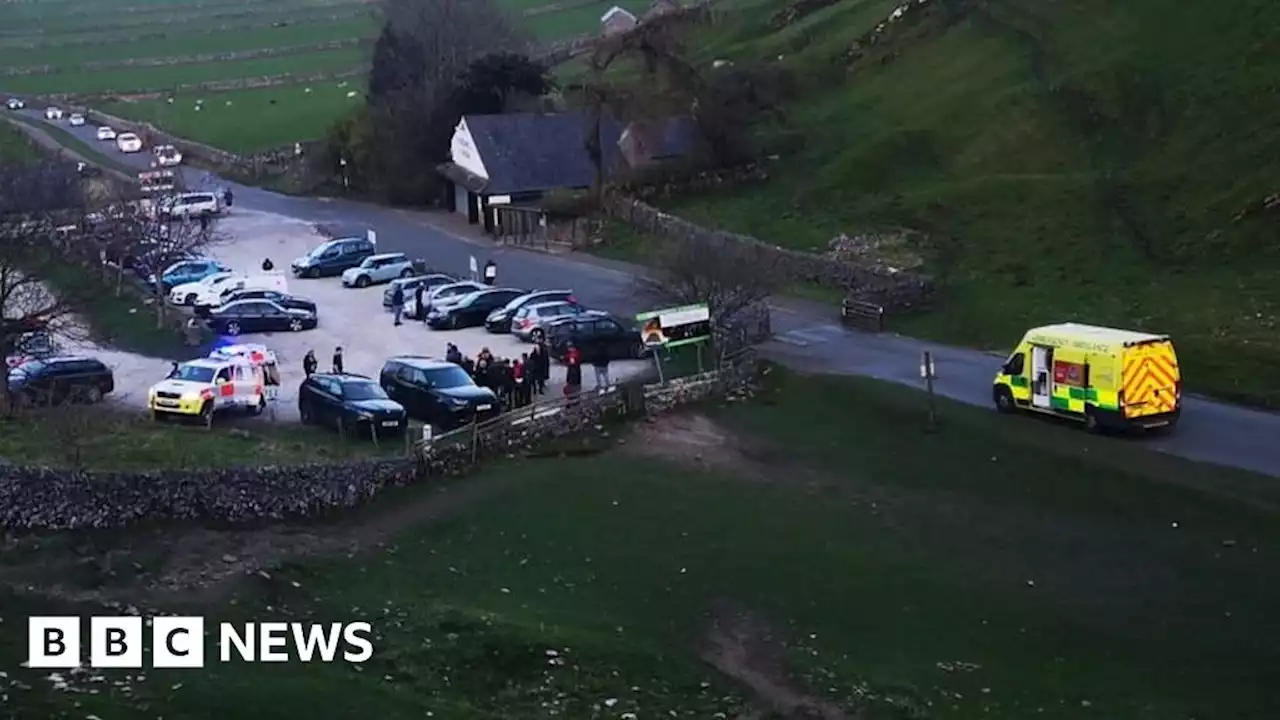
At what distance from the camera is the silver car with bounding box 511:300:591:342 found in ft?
155

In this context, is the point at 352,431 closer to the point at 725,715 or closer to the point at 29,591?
the point at 29,591

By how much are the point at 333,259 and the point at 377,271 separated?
152 inches

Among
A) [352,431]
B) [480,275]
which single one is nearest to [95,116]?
[480,275]

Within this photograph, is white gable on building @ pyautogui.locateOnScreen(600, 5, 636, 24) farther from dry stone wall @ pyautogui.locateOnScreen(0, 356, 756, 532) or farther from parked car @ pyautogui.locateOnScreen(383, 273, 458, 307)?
dry stone wall @ pyautogui.locateOnScreen(0, 356, 756, 532)

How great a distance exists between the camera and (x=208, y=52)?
5901 inches

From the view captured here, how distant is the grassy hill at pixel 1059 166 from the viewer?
47531 mm

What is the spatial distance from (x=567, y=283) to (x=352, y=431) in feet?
79.0

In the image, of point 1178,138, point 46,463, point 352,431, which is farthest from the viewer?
point 1178,138

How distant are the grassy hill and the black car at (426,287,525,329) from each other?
13677 mm

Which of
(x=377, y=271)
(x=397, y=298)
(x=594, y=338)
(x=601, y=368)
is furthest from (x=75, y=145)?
(x=601, y=368)

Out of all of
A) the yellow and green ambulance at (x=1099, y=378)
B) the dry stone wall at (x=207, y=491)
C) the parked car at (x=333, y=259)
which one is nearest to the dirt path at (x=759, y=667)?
the dry stone wall at (x=207, y=491)

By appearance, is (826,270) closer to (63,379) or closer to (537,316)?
(537,316)

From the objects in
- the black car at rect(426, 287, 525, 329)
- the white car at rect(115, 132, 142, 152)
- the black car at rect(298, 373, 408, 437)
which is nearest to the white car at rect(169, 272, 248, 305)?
the black car at rect(426, 287, 525, 329)

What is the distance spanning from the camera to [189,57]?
5812 inches
